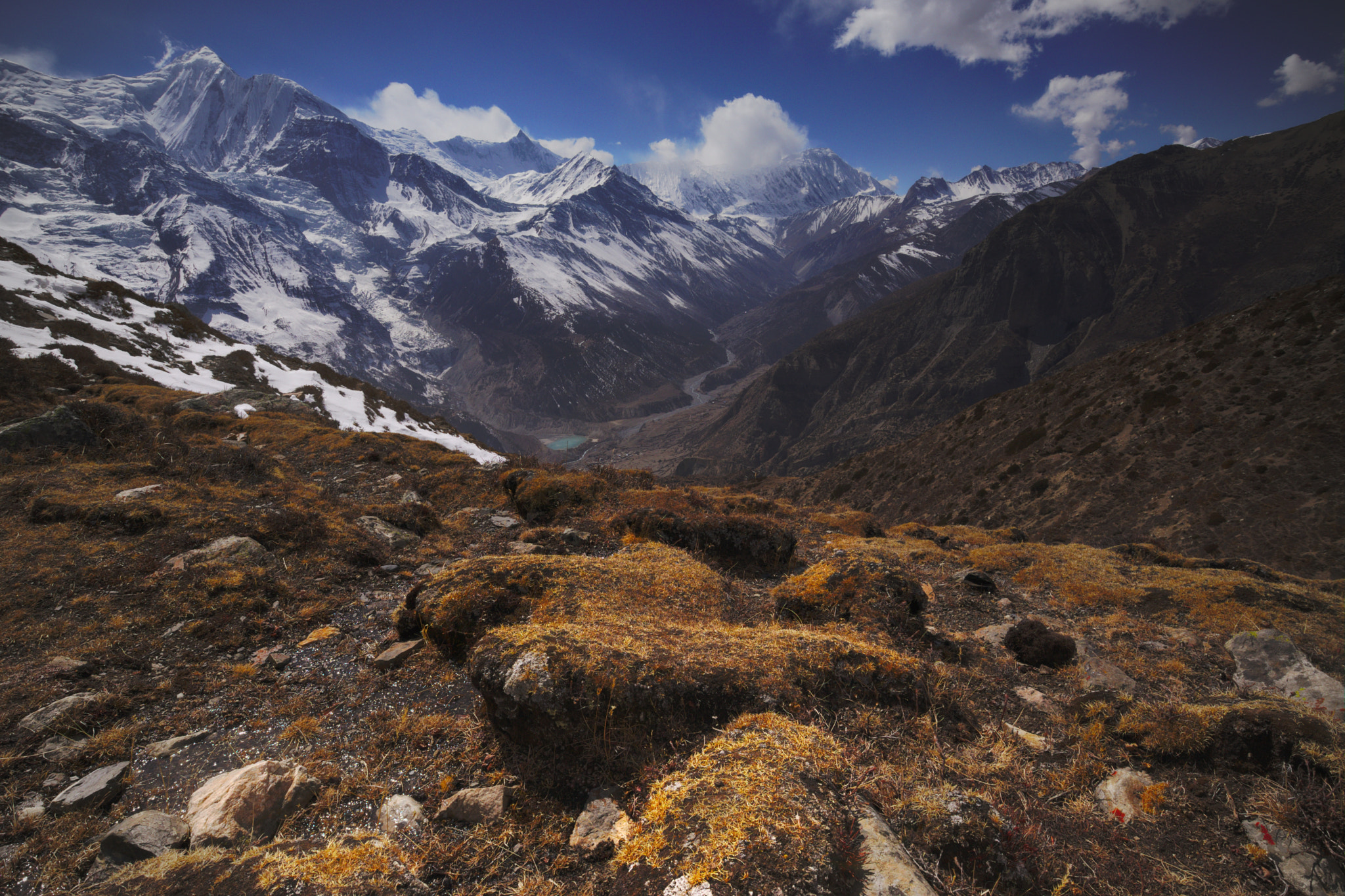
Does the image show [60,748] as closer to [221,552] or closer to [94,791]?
[94,791]

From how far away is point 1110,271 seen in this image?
17838 cm

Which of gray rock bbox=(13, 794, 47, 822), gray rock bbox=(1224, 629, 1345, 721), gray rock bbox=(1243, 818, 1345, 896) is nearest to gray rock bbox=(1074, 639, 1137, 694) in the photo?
gray rock bbox=(1224, 629, 1345, 721)

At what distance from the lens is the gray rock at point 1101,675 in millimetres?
6871

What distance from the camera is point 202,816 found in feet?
13.0

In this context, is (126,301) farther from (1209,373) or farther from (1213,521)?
(1209,373)

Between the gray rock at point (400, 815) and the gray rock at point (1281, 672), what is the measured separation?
10.1 metres

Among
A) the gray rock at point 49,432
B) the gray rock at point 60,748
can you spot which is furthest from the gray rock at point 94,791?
the gray rock at point 49,432

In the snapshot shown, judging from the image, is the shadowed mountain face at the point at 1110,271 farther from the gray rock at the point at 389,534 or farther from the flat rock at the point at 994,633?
the gray rock at the point at 389,534

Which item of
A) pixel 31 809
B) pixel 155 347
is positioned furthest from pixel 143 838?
pixel 155 347

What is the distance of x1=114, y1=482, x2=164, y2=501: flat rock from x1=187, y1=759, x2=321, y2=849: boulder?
7.85 m

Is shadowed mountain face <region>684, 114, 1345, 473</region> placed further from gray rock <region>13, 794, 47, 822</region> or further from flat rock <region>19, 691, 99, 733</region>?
gray rock <region>13, 794, 47, 822</region>

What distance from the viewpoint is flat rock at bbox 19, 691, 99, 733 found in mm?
4793

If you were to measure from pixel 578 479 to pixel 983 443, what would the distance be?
59228mm

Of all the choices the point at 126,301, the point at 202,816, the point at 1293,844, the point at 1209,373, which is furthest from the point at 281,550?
the point at 1209,373
